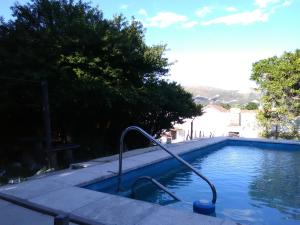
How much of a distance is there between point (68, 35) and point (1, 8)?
12.4ft

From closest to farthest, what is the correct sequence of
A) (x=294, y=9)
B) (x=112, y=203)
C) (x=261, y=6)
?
(x=112, y=203)
(x=294, y=9)
(x=261, y=6)

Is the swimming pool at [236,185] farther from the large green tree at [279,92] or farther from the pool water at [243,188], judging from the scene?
the large green tree at [279,92]

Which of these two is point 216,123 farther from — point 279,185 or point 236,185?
point 236,185

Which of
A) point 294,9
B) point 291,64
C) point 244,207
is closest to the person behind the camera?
point 244,207

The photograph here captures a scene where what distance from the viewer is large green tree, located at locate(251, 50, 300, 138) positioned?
18234mm

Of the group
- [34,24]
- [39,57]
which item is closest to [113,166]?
[39,57]

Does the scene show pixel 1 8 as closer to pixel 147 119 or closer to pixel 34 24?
pixel 34 24

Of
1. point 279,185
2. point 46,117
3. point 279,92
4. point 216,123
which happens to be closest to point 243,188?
point 279,185

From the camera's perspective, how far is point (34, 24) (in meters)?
11.8

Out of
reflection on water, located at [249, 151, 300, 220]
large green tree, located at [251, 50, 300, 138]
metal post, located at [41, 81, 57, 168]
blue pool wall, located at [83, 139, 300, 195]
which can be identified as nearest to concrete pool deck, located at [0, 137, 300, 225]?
blue pool wall, located at [83, 139, 300, 195]

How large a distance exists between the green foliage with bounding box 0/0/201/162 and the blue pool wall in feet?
8.96

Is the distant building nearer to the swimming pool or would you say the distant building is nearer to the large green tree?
the large green tree

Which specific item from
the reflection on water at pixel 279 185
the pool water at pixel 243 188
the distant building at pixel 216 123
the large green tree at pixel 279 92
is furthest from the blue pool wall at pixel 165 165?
the distant building at pixel 216 123

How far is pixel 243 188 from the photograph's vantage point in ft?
22.2
